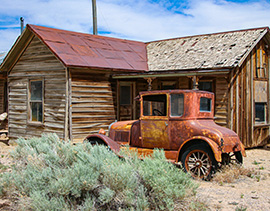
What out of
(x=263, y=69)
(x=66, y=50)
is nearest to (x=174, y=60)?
(x=263, y=69)

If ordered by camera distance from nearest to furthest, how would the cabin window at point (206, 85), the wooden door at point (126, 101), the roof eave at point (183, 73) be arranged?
the roof eave at point (183, 73)
the cabin window at point (206, 85)
the wooden door at point (126, 101)

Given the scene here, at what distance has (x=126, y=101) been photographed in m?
13.5

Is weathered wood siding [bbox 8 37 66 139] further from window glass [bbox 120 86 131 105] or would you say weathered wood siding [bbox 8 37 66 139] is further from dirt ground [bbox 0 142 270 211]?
dirt ground [bbox 0 142 270 211]

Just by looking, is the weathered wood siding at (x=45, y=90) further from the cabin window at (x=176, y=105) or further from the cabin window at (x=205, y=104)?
the cabin window at (x=205, y=104)

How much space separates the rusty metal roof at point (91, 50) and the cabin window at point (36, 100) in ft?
5.64

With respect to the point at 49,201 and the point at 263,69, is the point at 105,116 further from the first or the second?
the point at 49,201

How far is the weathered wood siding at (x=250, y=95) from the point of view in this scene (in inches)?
453

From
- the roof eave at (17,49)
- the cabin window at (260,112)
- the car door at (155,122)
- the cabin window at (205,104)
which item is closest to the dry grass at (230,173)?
the car door at (155,122)

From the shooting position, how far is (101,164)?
4.75 m

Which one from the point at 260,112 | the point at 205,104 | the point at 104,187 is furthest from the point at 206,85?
the point at 104,187

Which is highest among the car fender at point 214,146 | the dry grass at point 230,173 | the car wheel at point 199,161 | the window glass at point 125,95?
the window glass at point 125,95

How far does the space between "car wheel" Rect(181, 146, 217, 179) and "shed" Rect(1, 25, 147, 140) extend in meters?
5.53

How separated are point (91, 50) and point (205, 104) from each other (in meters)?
6.76

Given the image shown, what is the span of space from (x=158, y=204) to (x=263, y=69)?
1007 centimetres
